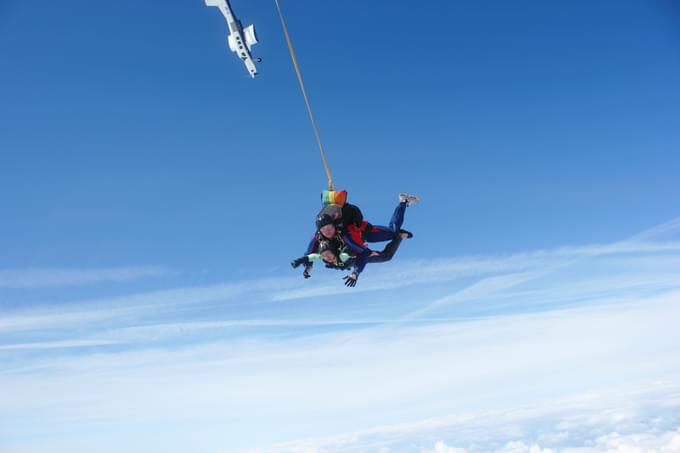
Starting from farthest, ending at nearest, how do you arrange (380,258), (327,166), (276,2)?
(380,258) < (327,166) < (276,2)

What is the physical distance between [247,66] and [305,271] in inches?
185

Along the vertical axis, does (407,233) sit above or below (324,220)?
above

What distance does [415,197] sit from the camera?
924 centimetres

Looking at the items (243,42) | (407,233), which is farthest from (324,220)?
(243,42)

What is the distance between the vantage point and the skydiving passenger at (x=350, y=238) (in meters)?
8.13

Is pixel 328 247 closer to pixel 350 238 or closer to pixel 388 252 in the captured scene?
pixel 350 238

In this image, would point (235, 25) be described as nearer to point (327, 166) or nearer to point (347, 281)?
point (327, 166)

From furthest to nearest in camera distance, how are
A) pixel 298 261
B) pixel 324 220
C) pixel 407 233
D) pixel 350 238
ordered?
pixel 407 233 < pixel 298 261 < pixel 350 238 < pixel 324 220

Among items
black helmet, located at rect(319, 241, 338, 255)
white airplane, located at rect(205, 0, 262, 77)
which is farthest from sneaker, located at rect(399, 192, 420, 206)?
white airplane, located at rect(205, 0, 262, 77)

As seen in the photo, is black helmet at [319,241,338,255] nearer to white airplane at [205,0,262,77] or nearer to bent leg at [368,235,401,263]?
bent leg at [368,235,401,263]

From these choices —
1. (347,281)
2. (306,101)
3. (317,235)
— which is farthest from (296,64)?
(347,281)

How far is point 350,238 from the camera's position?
8.41 m

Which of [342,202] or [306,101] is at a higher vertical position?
[306,101]

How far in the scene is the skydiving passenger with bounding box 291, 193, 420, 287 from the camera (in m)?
8.13
